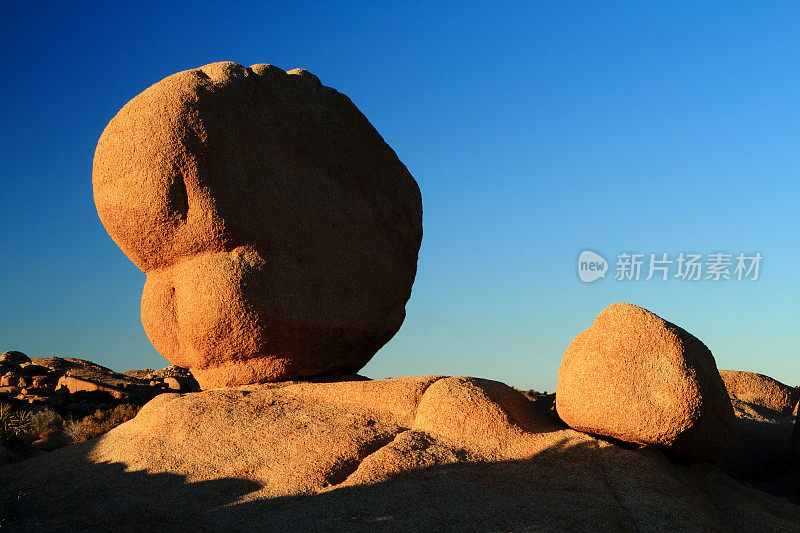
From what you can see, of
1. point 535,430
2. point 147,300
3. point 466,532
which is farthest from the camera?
point 147,300

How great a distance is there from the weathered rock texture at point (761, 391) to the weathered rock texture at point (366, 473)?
393 cm

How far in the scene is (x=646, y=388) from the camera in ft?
18.7

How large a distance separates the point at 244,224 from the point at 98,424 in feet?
16.0

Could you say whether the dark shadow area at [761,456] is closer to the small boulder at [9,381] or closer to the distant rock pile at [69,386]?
the distant rock pile at [69,386]

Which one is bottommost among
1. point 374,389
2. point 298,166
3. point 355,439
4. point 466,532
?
point 466,532

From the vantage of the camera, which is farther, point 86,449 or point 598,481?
point 86,449

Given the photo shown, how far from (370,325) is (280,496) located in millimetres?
3135

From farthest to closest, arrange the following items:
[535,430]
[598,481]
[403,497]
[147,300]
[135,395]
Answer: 1. [135,395]
2. [147,300]
3. [535,430]
4. [598,481]
5. [403,497]

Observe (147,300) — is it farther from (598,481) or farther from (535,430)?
(598,481)

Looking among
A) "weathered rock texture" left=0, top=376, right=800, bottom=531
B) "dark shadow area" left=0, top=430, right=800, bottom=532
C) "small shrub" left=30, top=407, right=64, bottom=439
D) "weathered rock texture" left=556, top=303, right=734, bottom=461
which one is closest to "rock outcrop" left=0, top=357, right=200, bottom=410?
"small shrub" left=30, top=407, right=64, bottom=439

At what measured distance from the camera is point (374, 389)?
21.3 feet

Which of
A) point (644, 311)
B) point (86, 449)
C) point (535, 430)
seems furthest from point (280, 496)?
point (644, 311)

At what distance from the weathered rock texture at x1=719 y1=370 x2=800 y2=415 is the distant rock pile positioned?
1073 cm

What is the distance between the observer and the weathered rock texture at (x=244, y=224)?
6.61 meters
